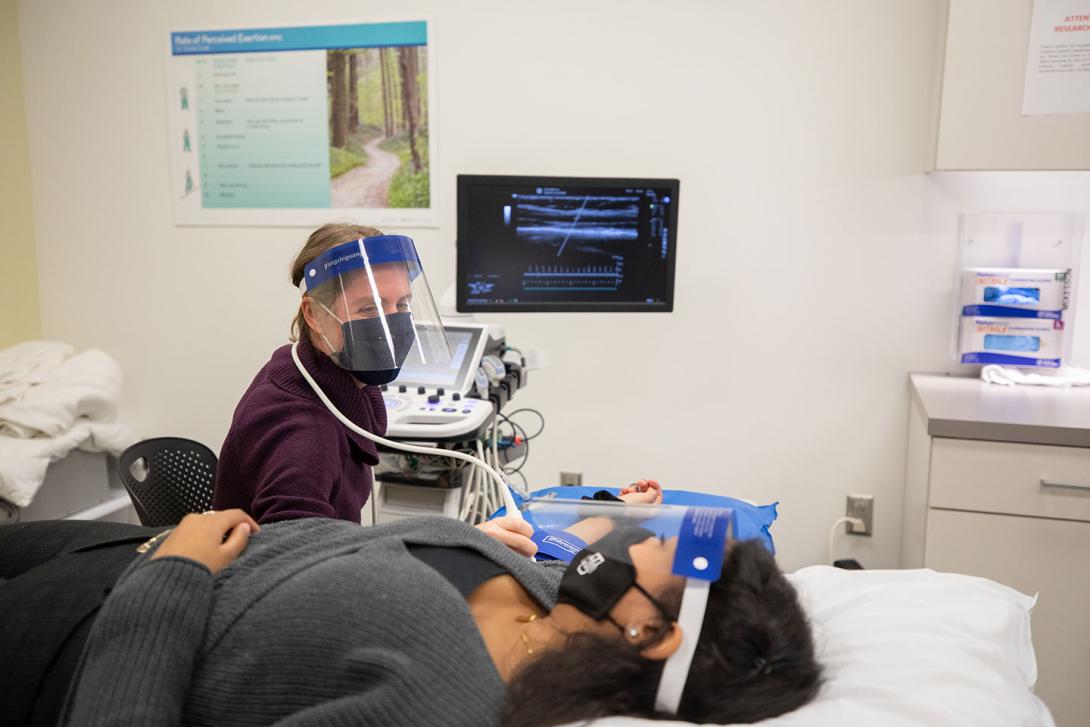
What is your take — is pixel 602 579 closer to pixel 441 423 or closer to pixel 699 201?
pixel 441 423

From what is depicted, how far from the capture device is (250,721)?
89cm

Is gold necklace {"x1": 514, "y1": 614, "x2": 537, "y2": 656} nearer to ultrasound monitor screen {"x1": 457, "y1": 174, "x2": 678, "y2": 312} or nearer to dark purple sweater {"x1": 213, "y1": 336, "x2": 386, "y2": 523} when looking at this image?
dark purple sweater {"x1": 213, "y1": 336, "x2": 386, "y2": 523}

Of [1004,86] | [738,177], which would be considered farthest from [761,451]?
[1004,86]

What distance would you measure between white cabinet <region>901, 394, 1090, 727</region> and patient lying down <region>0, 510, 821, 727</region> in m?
1.19

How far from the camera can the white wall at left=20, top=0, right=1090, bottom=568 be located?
8.27 ft

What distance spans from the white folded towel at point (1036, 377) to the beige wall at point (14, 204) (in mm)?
3460

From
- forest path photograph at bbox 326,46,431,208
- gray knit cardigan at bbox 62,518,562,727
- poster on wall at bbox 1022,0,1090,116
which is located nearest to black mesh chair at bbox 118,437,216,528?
gray knit cardigan at bbox 62,518,562,727

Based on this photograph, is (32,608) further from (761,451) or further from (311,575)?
(761,451)

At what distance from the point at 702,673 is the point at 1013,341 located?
205 cm

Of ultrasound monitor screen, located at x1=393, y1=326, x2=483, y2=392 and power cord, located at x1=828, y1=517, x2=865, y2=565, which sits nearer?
ultrasound monitor screen, located at x1=393, y1=326, x2=483, y2=392

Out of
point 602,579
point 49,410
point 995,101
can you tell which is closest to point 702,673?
point 602,579

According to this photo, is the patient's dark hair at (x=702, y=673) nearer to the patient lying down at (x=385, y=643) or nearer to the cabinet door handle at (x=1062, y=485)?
the patient lying down at (x=385, y=643)

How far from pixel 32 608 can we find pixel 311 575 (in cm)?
38

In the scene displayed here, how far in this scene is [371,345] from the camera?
58.0 inches
